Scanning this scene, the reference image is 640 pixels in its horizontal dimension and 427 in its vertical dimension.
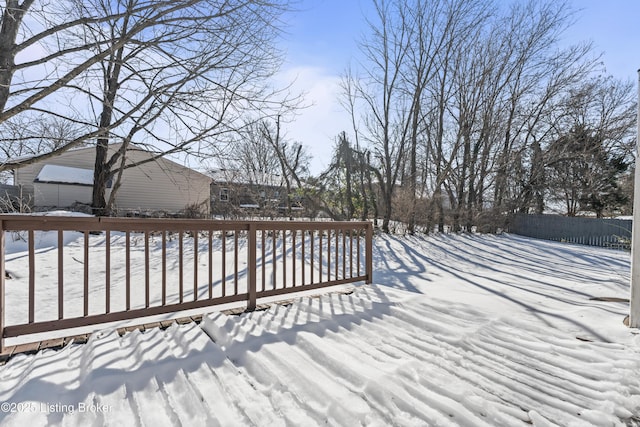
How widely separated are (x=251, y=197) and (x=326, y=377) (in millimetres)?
10322

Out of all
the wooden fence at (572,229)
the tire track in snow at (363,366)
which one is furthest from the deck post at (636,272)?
the wooden fence at (572,229)

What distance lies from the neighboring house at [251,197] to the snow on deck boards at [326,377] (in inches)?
334

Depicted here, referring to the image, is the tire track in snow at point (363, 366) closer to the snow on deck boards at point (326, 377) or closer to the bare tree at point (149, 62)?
the snow on deck boards at point (326, 377)

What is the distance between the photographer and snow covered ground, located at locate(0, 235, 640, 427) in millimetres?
1512

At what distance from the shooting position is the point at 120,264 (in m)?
5.31

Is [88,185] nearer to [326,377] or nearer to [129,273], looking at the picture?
[129,273]

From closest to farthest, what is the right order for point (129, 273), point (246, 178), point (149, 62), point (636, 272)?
point (129, 273)
point (636, 272)
point (149, 62)
point (246, 178)

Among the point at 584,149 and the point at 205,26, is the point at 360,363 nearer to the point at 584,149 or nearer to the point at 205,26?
the point at 205,26

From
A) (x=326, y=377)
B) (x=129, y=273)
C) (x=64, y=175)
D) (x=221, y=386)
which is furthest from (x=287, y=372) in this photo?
(x=64, y=175)

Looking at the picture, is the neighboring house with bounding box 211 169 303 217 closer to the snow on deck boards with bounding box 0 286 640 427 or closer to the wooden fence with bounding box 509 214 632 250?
the snow on deck boards with bounding box 0 286 640 427

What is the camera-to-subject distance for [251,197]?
11.6 metres

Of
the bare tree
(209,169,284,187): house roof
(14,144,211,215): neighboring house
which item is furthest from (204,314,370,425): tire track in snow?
(14,144,211,215): neighboring house

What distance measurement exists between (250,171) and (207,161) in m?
6.75

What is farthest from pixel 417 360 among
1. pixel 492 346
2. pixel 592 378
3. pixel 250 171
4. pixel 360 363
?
pixel 250 171
